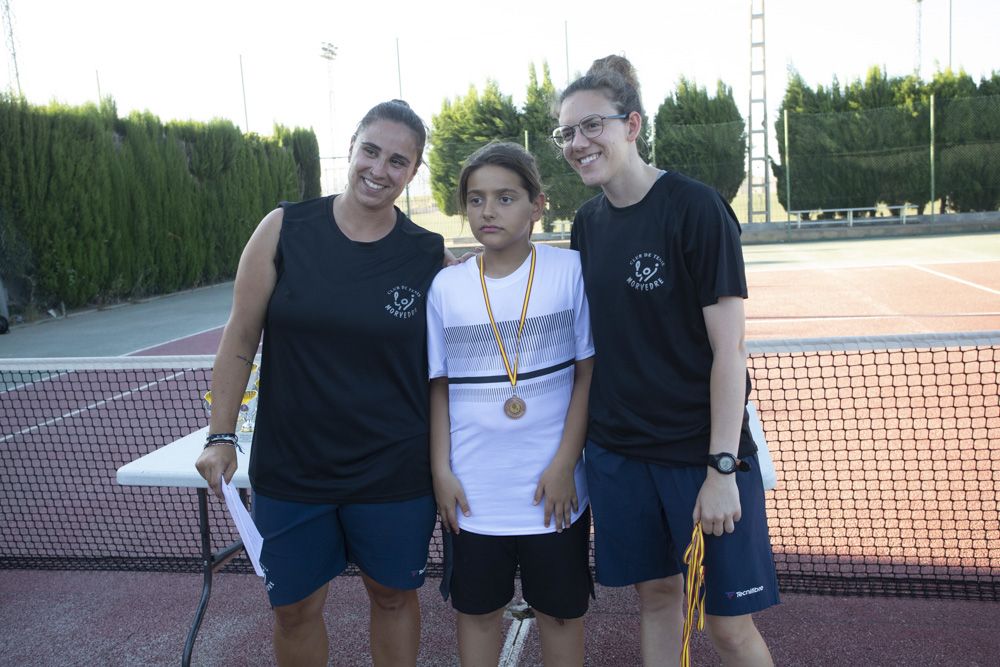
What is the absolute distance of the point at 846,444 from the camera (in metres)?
5.24

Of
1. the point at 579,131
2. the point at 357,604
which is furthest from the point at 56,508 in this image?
the point at 579,131

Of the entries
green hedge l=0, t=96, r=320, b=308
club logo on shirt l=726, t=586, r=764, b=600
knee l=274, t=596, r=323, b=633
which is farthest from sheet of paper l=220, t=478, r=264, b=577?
green hedge l=0, t=96, r=320, b=308

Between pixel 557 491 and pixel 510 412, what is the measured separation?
241 millimetres

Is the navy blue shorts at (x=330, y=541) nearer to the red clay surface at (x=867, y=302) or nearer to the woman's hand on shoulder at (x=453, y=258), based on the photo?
the woman's hand on shoulder at (x=453, y=258)

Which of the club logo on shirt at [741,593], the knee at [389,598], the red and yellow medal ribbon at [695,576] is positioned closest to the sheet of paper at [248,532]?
the knee at [389,598]

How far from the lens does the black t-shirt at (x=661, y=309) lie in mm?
2021

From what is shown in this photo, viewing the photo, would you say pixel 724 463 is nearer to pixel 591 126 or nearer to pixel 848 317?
pixel 591 126

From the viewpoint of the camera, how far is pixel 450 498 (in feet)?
7.39

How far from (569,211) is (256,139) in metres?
9.34

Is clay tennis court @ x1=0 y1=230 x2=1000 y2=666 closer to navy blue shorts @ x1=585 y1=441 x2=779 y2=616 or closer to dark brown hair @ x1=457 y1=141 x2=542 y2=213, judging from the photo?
navy blue shorts @ x1=585 y1=441 x2=779 y2=616

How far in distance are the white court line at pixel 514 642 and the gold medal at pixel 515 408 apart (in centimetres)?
Answer: 128

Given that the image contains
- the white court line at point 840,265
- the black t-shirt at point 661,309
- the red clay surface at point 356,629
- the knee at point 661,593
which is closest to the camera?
the black t-shirt at point 661,309

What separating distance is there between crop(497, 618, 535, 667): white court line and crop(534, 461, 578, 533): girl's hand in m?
1.08

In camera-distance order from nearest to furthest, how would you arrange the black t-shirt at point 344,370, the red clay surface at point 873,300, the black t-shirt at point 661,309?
the black t-shirt at point 661,309, the black t-shirt at point 344,370, the red clay surface at point 873,300
